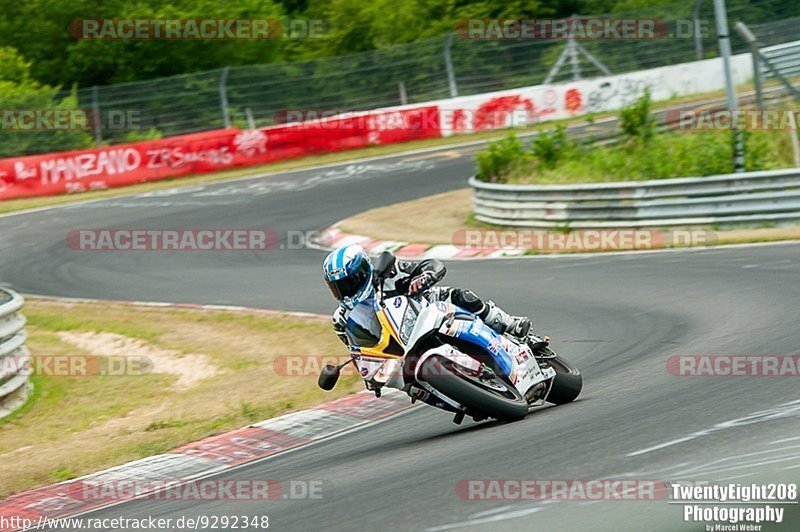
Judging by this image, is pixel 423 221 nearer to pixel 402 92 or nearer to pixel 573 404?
pixel 402 92

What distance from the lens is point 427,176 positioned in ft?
87.0

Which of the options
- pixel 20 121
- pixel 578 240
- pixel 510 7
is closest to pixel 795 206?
pixel 578 240

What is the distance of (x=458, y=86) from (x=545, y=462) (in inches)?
1056

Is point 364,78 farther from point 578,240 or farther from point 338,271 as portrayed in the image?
point 338,271

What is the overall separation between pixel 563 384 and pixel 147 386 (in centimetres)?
608

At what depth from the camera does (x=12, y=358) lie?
12086 mm

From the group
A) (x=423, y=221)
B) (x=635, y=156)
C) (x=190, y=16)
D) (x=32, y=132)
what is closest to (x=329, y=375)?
(x=635, y=156)

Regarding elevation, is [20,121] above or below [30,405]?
above

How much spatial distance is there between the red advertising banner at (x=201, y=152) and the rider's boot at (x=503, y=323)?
23.3 metres

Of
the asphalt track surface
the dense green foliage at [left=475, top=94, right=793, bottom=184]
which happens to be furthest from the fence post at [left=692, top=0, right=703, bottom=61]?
the asphalt track surface

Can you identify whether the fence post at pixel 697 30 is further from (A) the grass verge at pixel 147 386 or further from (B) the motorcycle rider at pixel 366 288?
(B) the motorcycle rider at pixel 366 288

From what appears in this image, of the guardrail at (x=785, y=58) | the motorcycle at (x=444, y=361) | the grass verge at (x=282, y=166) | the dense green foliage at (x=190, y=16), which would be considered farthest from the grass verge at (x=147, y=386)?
the dense green foliage at (x=190, y=16)

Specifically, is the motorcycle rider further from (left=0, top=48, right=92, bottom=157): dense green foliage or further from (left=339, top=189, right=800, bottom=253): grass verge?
(left=0, top=48, right=92, bottom=157): dense green foliage

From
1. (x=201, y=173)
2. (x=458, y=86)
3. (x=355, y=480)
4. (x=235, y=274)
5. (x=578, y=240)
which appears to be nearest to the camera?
(x=355, y=480)
